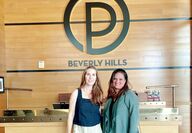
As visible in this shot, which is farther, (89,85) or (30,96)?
(30,96)

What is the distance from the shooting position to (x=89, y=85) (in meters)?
Answer: 2.54

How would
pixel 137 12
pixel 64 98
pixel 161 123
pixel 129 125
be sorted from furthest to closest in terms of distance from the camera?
pixel 137 12 < pixel 64 98 < pixel 161 123 < pixel 129 125

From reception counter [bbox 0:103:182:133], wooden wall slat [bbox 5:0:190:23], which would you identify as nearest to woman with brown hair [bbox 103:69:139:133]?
reception counter [bbox 0:103:182:133]

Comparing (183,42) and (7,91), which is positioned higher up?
(183,42)

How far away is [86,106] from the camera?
250 cm

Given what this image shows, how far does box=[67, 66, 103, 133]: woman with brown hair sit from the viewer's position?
2.50m

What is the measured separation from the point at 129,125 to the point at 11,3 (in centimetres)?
400

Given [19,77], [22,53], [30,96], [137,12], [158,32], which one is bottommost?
[30,96]

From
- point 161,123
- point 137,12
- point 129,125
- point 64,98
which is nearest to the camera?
point 129,125

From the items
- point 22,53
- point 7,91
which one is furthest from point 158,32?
point 7,91

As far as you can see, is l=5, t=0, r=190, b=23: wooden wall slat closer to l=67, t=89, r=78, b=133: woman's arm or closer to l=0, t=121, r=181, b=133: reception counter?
l=0, t=121, r=181, b=133: reception counter

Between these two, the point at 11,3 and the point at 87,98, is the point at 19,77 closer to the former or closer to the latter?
the point at 11,3

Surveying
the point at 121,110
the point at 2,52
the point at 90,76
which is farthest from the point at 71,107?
the point at 2,52

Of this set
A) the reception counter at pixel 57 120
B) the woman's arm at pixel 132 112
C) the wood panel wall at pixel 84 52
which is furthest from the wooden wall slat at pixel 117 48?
the woman's arm at pixel 132 112
